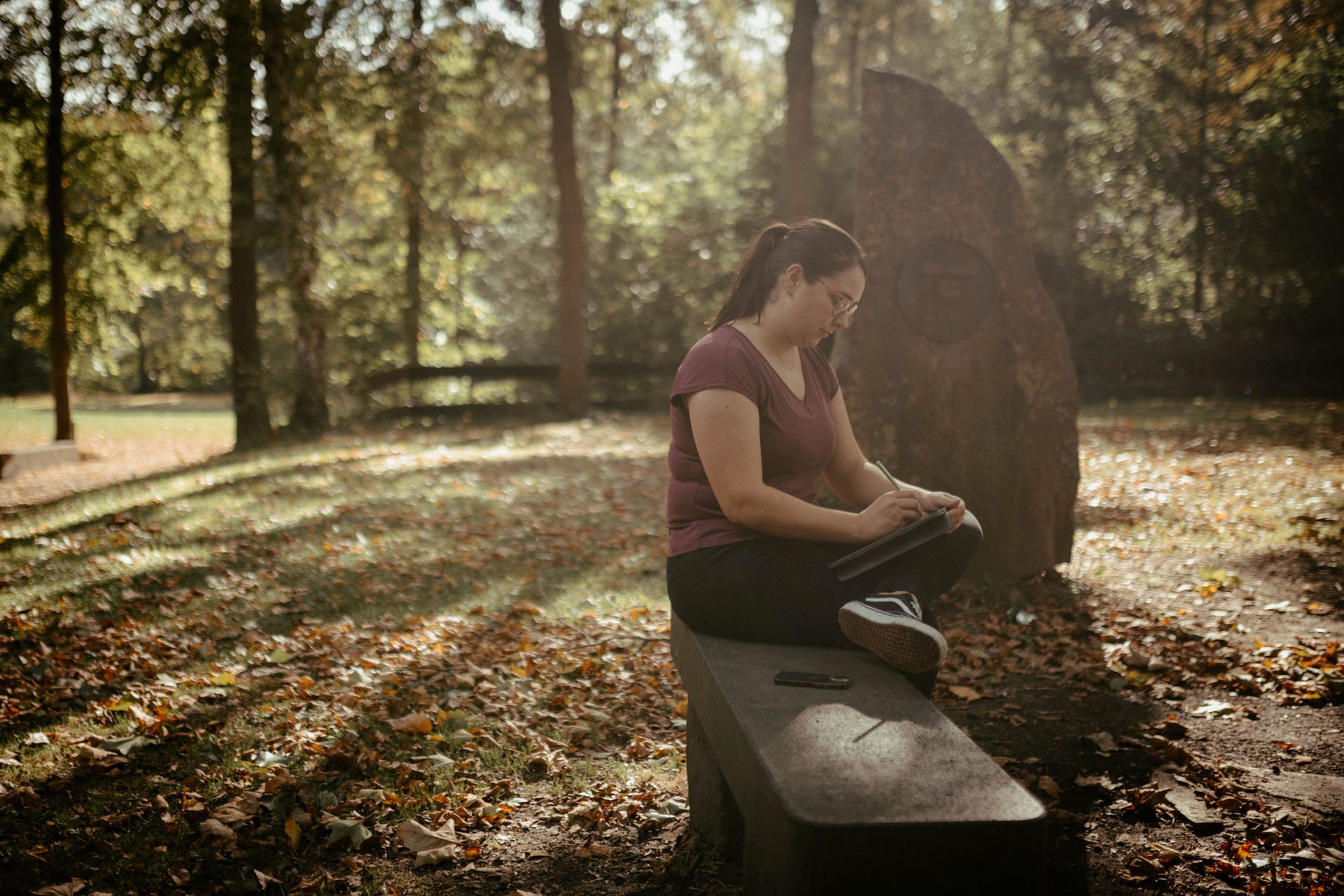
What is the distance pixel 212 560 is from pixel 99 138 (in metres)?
11.4

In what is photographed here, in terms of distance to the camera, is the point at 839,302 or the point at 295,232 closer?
the point at 839,302

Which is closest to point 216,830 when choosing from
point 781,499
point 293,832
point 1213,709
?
point 293,832

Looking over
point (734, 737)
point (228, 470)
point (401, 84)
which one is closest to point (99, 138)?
point (401, 84)

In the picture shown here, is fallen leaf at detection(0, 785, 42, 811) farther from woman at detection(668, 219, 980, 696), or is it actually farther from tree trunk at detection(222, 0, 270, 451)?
tree trunk at detection(222, 0, 270, 451)

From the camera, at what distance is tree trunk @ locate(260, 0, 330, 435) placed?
520 inches

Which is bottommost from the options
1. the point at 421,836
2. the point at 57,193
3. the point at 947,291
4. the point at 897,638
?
the point at 421,836

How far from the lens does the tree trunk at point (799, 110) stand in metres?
14.3

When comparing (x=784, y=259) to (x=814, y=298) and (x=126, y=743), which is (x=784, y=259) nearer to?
(x=814, y=298)

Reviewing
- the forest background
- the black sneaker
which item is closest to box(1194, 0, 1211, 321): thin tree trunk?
the forest background

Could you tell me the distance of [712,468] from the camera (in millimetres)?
2848

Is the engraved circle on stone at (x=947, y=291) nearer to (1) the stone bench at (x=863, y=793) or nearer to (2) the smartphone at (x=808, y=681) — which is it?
(1) the stone bench at (x=863, y=793)

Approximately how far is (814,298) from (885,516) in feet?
2.67

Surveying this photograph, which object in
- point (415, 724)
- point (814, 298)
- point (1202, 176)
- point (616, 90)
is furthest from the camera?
point (616, 90)

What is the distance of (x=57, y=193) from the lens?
44.6 ft
